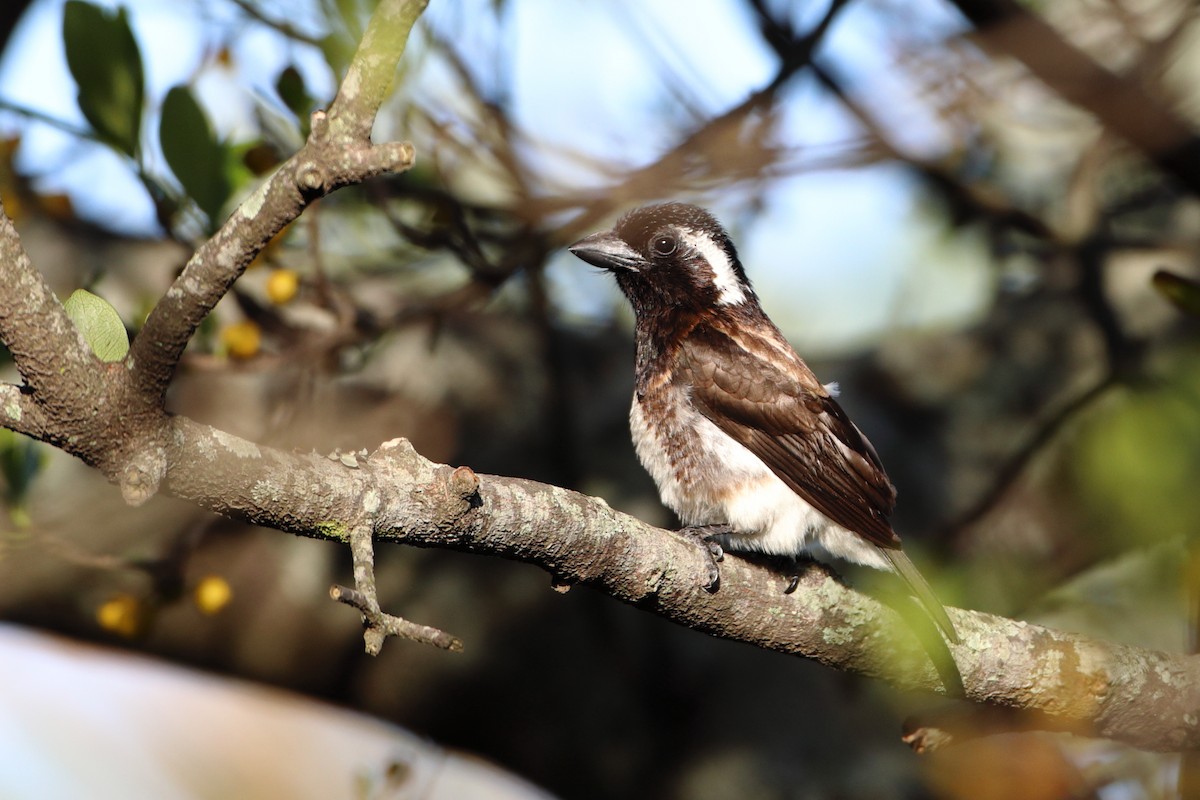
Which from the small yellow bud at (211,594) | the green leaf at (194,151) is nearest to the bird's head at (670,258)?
the green leaf at (194,151)

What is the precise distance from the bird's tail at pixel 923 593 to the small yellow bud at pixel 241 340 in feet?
6.62

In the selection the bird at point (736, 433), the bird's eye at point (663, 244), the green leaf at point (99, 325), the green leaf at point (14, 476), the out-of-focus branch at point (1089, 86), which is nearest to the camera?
the green leaf at point (99, 325)

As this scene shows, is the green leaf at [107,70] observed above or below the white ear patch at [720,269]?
below

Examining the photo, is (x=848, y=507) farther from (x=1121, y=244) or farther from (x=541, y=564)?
(x=1121, y=244)

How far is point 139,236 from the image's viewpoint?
4.71 metres

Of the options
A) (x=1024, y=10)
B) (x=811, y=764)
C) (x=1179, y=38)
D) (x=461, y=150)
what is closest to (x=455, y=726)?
(x=811, y=764)

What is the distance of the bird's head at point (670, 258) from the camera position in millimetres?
4219

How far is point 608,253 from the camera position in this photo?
13.8ft

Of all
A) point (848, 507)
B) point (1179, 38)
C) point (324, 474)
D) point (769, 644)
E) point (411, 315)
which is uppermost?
point (1179, 38)

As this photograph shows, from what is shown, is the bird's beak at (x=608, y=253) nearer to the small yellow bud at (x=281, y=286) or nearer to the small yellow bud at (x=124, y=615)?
the small yellow bud at (x=281, y=286)

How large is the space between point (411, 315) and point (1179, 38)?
8.69 feet

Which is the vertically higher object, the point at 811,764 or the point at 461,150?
the point at 461,150

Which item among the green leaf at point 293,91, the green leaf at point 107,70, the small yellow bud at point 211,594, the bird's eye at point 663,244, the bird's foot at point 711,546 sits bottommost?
the small yellow bud at point 211,594

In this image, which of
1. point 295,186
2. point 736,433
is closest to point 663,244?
point 736,433
